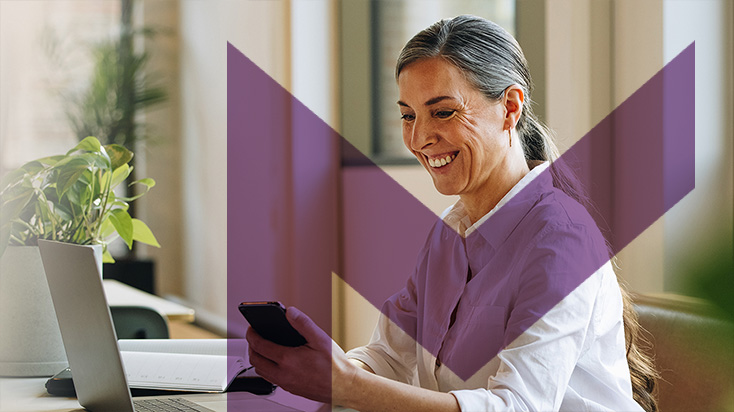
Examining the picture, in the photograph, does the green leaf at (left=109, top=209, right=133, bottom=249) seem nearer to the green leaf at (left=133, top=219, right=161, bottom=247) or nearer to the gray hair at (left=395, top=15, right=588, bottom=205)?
the green leaf at (left=133, top=219, right=161, bottom=247)

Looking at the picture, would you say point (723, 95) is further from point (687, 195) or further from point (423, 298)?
point (423, 298)

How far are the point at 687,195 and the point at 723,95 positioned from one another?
0.92 ft

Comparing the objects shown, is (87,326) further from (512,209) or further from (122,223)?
(512,209)

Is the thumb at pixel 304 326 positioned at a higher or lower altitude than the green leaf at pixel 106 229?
lower

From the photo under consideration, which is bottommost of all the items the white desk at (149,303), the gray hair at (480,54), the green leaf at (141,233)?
the white desk at (149,303)

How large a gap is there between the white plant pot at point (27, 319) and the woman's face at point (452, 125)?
0.67 metres

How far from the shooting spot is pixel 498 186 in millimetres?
1479

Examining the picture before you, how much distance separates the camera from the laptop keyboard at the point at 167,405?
1.29m

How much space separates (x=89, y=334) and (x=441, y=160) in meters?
0.68

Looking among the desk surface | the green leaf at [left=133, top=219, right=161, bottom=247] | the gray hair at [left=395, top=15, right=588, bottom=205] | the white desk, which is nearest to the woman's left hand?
the desk surface

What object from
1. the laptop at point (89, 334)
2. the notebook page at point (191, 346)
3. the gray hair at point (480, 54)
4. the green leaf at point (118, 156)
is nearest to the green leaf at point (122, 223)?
the green leaf at point (118, 156)

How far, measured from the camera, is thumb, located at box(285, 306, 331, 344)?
3.46 ft
